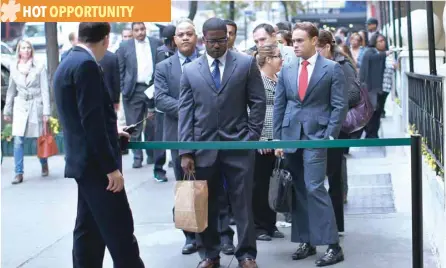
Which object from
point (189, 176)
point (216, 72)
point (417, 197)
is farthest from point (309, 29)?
point (417, 197)

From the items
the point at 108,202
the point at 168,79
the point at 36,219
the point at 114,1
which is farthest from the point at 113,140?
the point at 36,219

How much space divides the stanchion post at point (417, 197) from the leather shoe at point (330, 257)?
2.13 m

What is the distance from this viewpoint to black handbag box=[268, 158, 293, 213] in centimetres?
808

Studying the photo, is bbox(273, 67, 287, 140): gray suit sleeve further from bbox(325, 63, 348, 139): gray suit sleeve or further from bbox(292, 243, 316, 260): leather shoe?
bbox(292, 243, 316, 260): leather shoe

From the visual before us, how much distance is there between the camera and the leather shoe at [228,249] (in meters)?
8.34

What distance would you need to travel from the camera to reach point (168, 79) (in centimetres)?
A: 916

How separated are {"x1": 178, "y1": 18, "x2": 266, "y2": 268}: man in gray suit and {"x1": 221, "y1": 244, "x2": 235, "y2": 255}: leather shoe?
1.77 ft

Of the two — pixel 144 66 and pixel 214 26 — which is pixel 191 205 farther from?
pixel 144 66

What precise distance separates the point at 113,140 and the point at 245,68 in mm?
1843

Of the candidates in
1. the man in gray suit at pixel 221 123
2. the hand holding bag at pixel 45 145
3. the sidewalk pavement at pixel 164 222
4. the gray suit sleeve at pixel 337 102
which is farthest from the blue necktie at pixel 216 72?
the hand holding bag at pixel 45 145

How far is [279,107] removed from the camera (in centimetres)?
818

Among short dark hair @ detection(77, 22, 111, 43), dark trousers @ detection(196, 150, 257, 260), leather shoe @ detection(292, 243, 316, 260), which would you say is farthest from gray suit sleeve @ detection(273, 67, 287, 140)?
short dark hair @ detection(77, 22, 111, 43)

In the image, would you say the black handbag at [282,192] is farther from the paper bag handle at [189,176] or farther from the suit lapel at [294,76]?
the paper bag handle at [189,176]

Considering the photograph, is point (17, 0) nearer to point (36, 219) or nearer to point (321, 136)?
point (321, 136)
